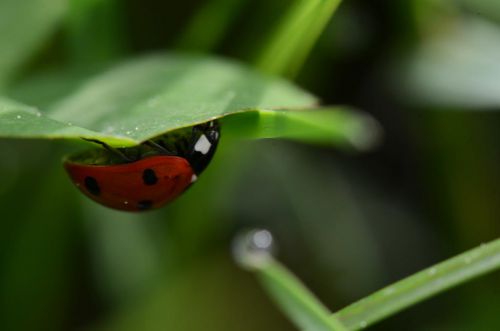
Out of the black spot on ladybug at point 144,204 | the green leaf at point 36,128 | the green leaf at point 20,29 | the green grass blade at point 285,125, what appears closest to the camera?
the green leaf at point 36,128

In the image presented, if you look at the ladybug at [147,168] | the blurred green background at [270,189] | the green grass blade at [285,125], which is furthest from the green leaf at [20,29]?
the green grass blade at [285,125]

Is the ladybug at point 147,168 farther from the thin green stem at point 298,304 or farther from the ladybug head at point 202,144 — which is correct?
the thin green stem at point 298,304

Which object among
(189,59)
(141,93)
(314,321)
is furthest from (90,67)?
(314,321)

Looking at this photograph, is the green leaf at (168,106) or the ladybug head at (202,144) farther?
the ladybug head at (202,144)

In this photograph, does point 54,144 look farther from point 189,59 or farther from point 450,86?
point 450,86

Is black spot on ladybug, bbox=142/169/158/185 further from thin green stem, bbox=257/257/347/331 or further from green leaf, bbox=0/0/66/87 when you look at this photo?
green leaf, bbox=0/0/66/87

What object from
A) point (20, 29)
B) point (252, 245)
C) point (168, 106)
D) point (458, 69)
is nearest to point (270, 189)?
point (252, 245)
